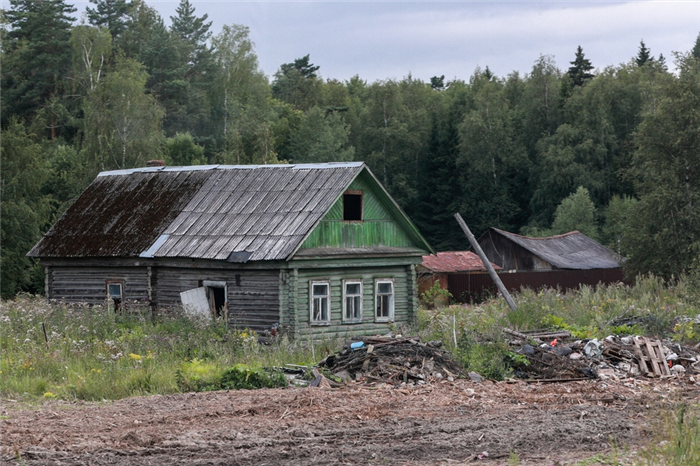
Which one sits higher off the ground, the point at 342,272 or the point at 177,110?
the point at 177,110

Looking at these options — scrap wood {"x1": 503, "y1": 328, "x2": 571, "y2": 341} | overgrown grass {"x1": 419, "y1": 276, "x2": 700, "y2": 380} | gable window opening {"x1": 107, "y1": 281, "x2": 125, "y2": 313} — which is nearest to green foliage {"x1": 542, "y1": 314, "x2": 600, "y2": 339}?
overgrown grass {"x1": 419, "y1": 276, "x2": 700, "y2": 380}

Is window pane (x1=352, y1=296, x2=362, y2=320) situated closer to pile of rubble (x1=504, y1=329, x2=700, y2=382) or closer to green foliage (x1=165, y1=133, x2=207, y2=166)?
pile of rubble (x1=504, y1=329, x2=700, y2=382)

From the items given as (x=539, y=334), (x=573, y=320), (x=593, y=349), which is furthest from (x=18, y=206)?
(x=593, y=349)

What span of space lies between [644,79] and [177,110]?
3135 cm

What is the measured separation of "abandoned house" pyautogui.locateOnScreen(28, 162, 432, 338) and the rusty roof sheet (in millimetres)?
40

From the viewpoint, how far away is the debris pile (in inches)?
566

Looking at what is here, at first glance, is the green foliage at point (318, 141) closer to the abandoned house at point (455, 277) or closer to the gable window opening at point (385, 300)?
the abandoned house at point (455, 277)

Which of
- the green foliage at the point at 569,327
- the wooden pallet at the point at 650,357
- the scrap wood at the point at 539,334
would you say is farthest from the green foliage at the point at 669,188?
the wooden pallet at the point at 650,357

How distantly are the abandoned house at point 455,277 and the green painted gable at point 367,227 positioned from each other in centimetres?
1289

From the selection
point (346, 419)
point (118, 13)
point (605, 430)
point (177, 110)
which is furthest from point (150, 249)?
point (118, 13)

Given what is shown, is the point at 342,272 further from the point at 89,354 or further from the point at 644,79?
the point at 644,79

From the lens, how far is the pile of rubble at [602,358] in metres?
15.0

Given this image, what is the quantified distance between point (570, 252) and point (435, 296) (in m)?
10.8

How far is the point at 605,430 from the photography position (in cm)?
1062
